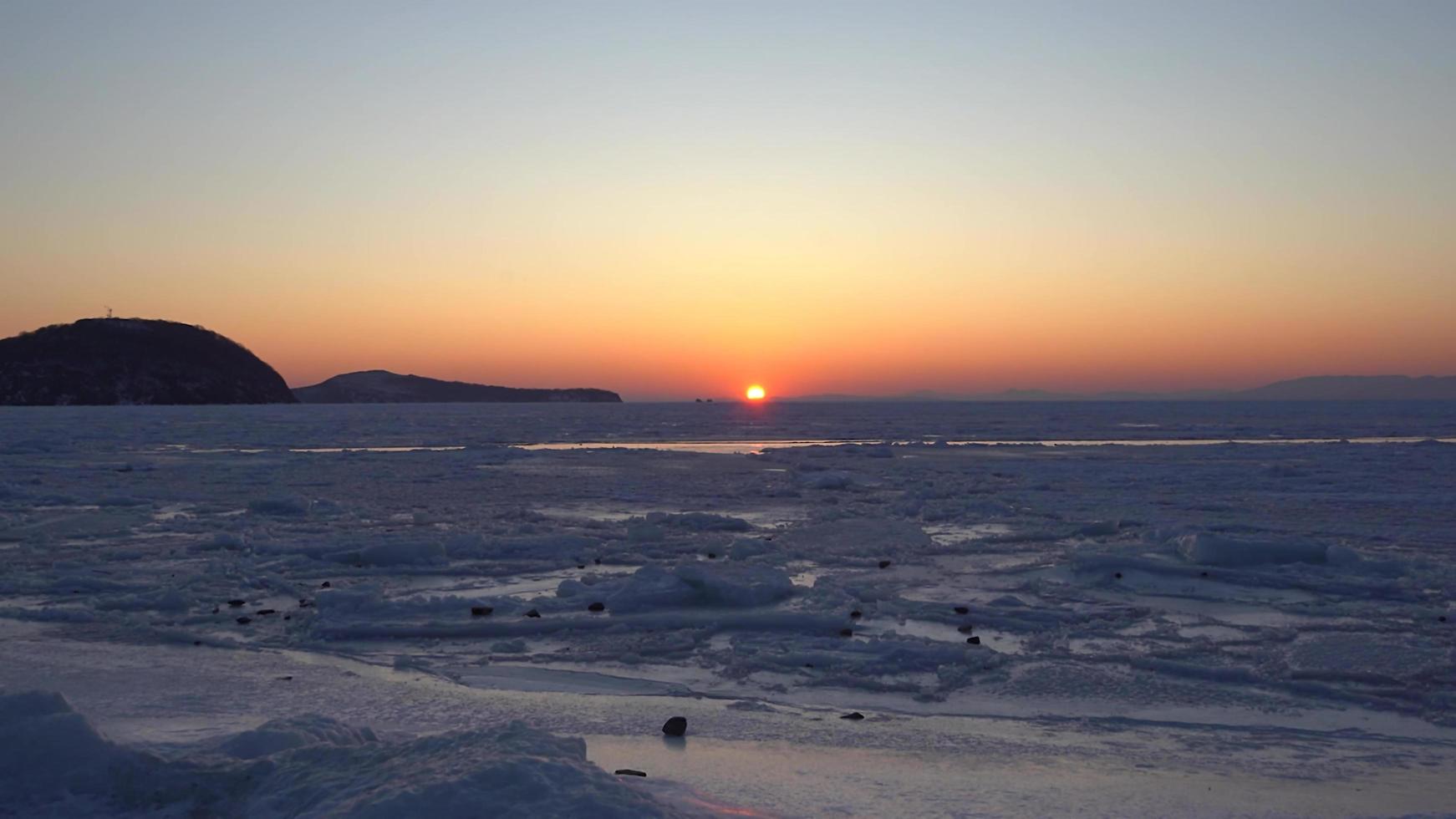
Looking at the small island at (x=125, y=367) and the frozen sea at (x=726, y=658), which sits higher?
the small island at (x=125, y=367)

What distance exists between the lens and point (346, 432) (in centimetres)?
5353

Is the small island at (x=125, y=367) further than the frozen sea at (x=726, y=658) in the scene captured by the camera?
Yes

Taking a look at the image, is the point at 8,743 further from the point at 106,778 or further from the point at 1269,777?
the point at 1269,777

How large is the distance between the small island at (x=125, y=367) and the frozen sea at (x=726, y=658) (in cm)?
14482

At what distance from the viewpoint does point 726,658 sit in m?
7.20

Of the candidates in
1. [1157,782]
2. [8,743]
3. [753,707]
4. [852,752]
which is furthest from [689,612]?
[8,743]

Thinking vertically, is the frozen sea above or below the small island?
below

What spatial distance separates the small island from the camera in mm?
139125

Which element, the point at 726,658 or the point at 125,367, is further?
the point at 125,367

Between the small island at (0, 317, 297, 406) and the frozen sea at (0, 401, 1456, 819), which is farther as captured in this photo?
the small island at (0, 317, 297, 406)

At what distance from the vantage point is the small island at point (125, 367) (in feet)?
456

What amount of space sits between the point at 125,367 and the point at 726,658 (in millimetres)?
163797

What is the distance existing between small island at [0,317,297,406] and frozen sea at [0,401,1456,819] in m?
145

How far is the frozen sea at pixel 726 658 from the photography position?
4281mm
